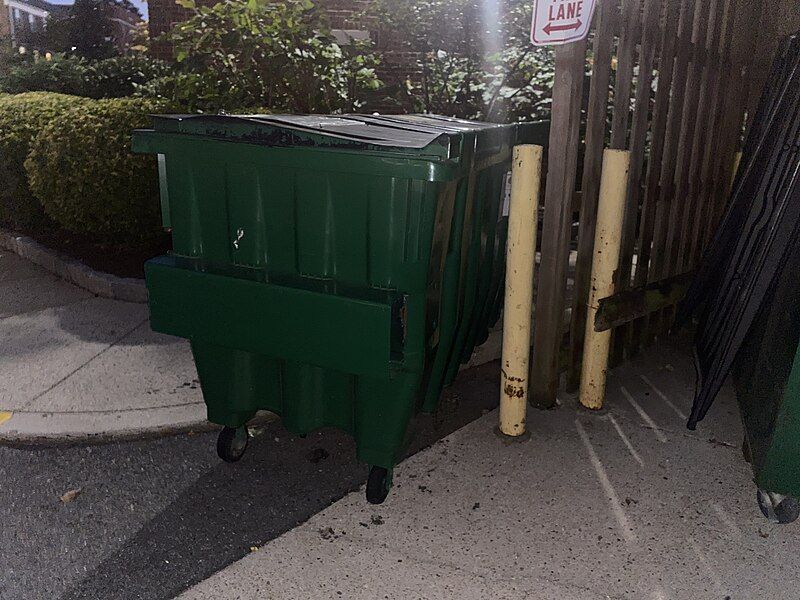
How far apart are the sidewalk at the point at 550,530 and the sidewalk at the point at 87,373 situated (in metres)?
1.18

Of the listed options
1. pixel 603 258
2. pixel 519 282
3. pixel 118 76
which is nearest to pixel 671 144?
pixel 603 258

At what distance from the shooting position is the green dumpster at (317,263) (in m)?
2.38

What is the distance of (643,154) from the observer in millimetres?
3527

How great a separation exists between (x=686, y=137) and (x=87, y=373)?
3689mm

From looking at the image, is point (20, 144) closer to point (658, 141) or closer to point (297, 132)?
point (297, 132)

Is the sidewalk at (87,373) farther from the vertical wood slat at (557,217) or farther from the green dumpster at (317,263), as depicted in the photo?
the vertical wood slat at (557,217)

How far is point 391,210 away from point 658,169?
205 centimetres

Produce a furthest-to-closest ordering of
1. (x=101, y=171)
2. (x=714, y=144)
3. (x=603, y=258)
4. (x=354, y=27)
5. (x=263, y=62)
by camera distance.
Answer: (x=354, y=27), (x=263, y=62), (x=101, y=171), (x=714, y=144), (x=603, y=258)

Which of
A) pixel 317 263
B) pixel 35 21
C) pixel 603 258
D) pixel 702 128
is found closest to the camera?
pixel 317 263

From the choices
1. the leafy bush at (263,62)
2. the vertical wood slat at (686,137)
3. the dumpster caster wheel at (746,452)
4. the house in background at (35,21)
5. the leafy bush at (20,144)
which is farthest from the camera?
the house in background at (35,21)

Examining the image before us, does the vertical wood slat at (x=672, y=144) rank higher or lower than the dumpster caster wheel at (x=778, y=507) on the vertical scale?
higher

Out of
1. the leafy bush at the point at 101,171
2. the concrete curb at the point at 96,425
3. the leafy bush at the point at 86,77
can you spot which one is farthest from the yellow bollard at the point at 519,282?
the leafy bush at the point at 86,77

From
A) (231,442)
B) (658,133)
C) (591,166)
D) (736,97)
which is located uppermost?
(736,97)

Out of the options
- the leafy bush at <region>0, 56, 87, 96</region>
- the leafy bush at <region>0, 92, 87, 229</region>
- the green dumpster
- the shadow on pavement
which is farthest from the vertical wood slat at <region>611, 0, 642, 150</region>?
the leafy bush at <region>0, 56, 87, 96</region>
